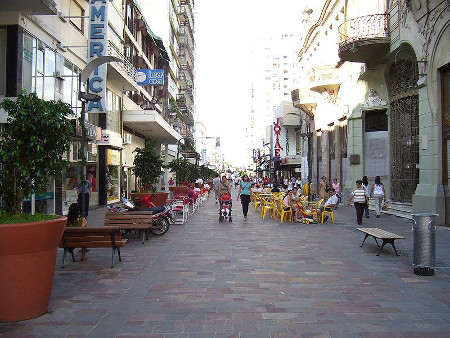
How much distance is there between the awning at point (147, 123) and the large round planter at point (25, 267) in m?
22.3

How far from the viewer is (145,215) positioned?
10.5 meters

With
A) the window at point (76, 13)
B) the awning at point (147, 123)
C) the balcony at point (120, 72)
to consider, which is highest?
the window at point (76, 13)

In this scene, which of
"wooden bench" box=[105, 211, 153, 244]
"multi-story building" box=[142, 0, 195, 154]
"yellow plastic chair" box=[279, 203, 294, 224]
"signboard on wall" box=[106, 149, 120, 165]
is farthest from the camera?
"multi-story building" box=[142, 0, 195, 154]

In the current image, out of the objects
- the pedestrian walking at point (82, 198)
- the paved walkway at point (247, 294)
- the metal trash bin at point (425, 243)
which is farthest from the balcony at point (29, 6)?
the metal trash bin at point (425, 243)

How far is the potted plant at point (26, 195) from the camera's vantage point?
15.3 ft

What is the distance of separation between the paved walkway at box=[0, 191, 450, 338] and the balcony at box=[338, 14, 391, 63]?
10409 millimetres

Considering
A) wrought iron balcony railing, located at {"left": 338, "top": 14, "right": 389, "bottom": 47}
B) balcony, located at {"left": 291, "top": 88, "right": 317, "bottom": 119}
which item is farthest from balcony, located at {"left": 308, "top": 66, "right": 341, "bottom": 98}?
wrought iron balcony railing, located at {"left": 338, "top": 14, "right": 389, "bottom": 47}

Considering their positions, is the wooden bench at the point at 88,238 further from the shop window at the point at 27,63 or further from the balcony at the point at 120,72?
the balcony at the point at 120,72

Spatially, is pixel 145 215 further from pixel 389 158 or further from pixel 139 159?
pixel 389 158

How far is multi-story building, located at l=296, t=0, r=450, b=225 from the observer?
13.6 m

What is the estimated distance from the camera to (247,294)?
234 inches

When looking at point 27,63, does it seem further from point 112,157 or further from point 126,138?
point 126,138

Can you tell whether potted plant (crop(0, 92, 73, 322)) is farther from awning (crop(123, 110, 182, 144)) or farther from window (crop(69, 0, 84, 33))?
awning (crop(123, 110, 182, 144))

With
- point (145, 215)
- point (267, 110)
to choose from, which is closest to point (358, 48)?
point (145, 215)
